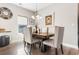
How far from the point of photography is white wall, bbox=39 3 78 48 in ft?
4.47

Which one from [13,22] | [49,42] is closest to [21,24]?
[13,22]

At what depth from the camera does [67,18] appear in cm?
139

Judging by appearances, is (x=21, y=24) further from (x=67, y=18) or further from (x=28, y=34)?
(x=67, y=18)

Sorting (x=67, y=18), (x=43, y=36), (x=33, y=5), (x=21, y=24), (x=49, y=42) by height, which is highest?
(x=33, y=5)

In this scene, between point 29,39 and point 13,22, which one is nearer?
point 13,22

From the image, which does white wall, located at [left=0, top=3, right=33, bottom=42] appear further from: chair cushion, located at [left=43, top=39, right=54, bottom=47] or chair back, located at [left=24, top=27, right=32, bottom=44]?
chair cushion, located at [left=43, top=39, right=54, bottom=47]

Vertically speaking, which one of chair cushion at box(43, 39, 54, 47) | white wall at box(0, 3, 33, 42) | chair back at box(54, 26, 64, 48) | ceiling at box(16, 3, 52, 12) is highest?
ceiling at box(16, 3, 52, 12)

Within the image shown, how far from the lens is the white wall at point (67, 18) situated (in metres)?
1.36

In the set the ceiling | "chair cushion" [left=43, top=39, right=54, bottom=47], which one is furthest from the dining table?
the ceiling

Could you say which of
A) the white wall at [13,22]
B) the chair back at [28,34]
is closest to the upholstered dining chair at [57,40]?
the chair back at [28,34]

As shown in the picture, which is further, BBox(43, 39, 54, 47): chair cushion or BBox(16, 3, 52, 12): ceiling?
BBox(43, 39, 54, 47): chair cushion

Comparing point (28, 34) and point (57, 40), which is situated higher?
point (28, 34)
